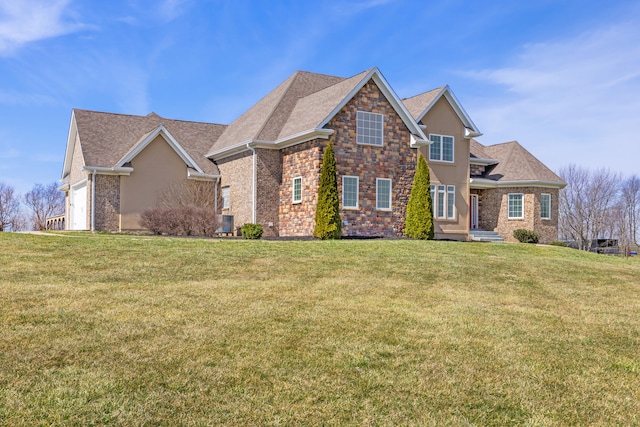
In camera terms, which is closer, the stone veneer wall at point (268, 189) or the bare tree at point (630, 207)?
the stone veneer wall at point (268, 189)

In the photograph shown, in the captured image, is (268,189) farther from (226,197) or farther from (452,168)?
(452,168)

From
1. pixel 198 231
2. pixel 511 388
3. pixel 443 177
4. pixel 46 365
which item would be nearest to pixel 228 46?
pixel 198 231

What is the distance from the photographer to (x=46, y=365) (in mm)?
5961

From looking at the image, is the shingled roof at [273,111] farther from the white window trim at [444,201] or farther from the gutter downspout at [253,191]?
the white window trim at [444,201]

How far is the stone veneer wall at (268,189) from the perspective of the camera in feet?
78.2

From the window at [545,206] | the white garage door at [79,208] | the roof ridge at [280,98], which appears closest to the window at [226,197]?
the roof ridge at [280,98]

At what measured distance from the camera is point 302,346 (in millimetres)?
6887

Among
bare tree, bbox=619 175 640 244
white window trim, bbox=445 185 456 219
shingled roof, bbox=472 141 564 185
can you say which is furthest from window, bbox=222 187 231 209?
bare tree, bbox=619 175 640 244

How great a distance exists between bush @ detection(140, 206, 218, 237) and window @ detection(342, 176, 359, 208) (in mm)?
5461

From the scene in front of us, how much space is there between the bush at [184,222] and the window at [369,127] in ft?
22.8

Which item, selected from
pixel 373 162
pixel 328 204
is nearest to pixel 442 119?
pixel 373 162

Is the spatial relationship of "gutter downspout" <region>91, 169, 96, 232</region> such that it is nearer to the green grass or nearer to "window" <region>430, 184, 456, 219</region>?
the green grass

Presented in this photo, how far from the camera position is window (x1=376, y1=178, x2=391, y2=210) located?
23.0m

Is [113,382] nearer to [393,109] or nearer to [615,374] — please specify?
[615,374]
